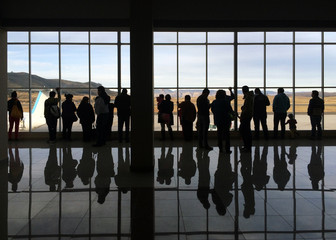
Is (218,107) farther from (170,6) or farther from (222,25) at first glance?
(170,6)

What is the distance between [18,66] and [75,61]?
3069 millimetres

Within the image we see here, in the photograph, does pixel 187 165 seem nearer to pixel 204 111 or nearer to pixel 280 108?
pixel 204 111

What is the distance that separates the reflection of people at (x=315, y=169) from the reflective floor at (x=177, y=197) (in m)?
0.02

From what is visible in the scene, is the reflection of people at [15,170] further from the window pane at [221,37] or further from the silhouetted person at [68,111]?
the window pane at [221,37]

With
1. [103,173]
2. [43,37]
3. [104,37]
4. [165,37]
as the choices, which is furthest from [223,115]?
[43,37]

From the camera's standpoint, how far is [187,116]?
13508 millimetres

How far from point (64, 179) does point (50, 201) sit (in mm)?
1613

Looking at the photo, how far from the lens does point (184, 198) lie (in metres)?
5.46

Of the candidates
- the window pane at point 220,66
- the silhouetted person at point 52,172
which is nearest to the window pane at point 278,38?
the window pane at point 220,66

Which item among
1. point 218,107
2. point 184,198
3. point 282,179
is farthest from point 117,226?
point 218,107

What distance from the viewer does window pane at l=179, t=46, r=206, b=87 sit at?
16.5 m

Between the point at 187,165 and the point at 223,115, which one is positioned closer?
the point at 187,165

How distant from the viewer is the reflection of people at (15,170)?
22.0 ft

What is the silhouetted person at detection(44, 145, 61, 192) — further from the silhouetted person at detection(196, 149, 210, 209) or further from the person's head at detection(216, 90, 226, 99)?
the person's head at detection(216, 90, 226, 99)
